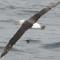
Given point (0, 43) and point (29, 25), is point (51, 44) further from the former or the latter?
point (29, 25)

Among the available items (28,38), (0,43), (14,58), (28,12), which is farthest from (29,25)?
(28,12)

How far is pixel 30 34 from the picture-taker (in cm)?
789

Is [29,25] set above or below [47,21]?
above

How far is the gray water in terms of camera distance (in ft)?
20.1

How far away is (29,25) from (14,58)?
3862 millimetres

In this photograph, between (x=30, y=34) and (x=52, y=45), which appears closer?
(x=52, y=45)

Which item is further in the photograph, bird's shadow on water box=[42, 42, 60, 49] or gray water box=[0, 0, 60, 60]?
bird's shadow on water box=[42, 42, 60, 49]

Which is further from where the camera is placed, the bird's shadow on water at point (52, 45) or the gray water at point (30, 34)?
the bird's shadow on water at point (52, 45)

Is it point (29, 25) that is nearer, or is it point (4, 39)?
point (29, 25)

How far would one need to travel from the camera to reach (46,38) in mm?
7543

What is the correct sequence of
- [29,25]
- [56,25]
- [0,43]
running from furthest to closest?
[56,25] < [0,43] < [29,25]

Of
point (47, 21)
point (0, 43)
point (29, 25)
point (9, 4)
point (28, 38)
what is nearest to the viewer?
point (29, 25)

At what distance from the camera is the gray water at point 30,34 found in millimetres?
6113

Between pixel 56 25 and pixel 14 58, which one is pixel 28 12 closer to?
pixel 56 25
